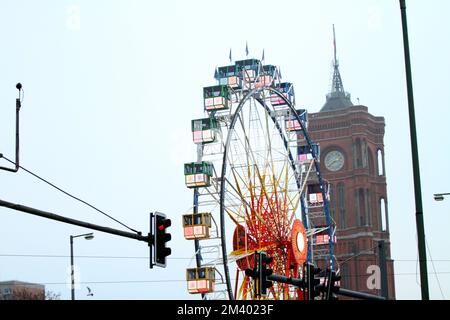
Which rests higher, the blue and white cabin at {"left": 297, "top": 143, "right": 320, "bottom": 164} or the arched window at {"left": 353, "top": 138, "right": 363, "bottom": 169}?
the arched window at {"left": 353, "top": 138, "right": 363, "bottom": 169}

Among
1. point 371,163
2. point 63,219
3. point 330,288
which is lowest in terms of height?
point 330,288

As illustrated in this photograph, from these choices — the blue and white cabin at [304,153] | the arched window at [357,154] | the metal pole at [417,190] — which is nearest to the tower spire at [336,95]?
the arched window at [357,154]

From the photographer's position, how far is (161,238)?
23.5 metres

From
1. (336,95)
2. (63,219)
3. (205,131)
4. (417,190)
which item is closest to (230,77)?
(205,131)

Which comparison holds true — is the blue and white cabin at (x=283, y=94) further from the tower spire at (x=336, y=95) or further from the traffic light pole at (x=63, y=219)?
the tower spire at (x=336, y=95)

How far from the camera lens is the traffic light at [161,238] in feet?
76.5

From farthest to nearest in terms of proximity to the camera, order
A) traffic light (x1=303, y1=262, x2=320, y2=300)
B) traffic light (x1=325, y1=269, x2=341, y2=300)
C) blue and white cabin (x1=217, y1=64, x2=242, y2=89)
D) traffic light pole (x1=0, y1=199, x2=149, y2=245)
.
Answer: blue and white cabin (x1=217, y1=64, x2=242, y2=89) → traffic light (x1=325, y1=269, x2=341, y2=300) → traffic light (x1=303, y1=262, x2=320, y2=300) → traffic light pole (x1=0, y1=199, x2=149, y2=245)

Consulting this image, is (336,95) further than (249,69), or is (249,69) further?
(336,95)

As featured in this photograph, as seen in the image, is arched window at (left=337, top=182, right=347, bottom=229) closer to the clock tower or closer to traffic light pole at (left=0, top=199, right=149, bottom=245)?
the clock tower

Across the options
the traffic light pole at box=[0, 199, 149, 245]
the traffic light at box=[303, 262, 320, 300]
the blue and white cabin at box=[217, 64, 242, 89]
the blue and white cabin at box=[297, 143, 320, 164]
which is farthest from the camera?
the blue and white cabin at box=[297, 143, 320, 164]

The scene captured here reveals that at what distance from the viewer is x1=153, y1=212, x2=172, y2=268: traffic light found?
23.3 m

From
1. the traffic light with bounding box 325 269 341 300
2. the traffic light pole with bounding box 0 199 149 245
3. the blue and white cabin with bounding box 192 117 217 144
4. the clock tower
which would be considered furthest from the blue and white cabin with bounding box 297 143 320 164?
the clock tower

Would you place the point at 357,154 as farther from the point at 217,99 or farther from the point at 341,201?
the point at 217,99
